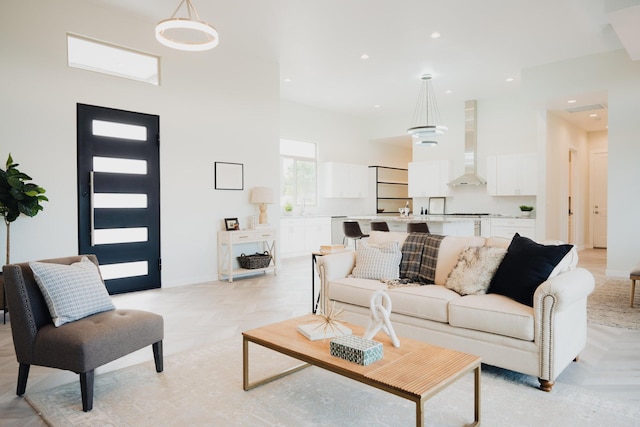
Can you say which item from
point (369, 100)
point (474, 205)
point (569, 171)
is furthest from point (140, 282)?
point (569, 171)

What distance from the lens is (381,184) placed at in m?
11.5

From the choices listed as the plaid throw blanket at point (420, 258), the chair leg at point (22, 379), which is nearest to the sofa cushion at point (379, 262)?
the plaid throw blanket at point (420, 258)

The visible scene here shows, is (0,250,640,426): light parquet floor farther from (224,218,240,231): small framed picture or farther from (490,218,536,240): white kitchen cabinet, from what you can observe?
(490,218,536,240): white kitchen cabinet

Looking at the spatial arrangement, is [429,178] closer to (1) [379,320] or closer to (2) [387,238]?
(2) [387,238]

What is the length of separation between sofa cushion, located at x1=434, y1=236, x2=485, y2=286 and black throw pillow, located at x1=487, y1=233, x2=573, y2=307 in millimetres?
443

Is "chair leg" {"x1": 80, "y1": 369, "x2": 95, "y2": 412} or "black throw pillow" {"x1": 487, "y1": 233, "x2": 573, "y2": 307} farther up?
"black throw pillow" {"x1": 487, "y1": 233, "x2": 573, "y2": 307}

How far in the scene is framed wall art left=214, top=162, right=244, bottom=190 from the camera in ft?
20.1

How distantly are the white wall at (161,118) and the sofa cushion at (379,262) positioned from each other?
2978 mm

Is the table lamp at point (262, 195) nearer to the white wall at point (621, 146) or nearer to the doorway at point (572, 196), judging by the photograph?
the white wall at point (621, 146)

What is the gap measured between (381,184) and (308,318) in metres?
9.10

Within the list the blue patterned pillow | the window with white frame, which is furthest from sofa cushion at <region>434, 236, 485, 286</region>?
the window with white frame

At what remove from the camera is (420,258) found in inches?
145

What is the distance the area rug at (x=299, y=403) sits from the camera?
2.13m

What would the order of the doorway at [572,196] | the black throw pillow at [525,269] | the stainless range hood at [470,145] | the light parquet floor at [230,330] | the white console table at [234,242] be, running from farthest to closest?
the doorway at [572,196] < the stainless range hood at [470,145] < the white console table at [234,242] < the black throw pillow at [525,269] < the light parquet floor at [230,330]
